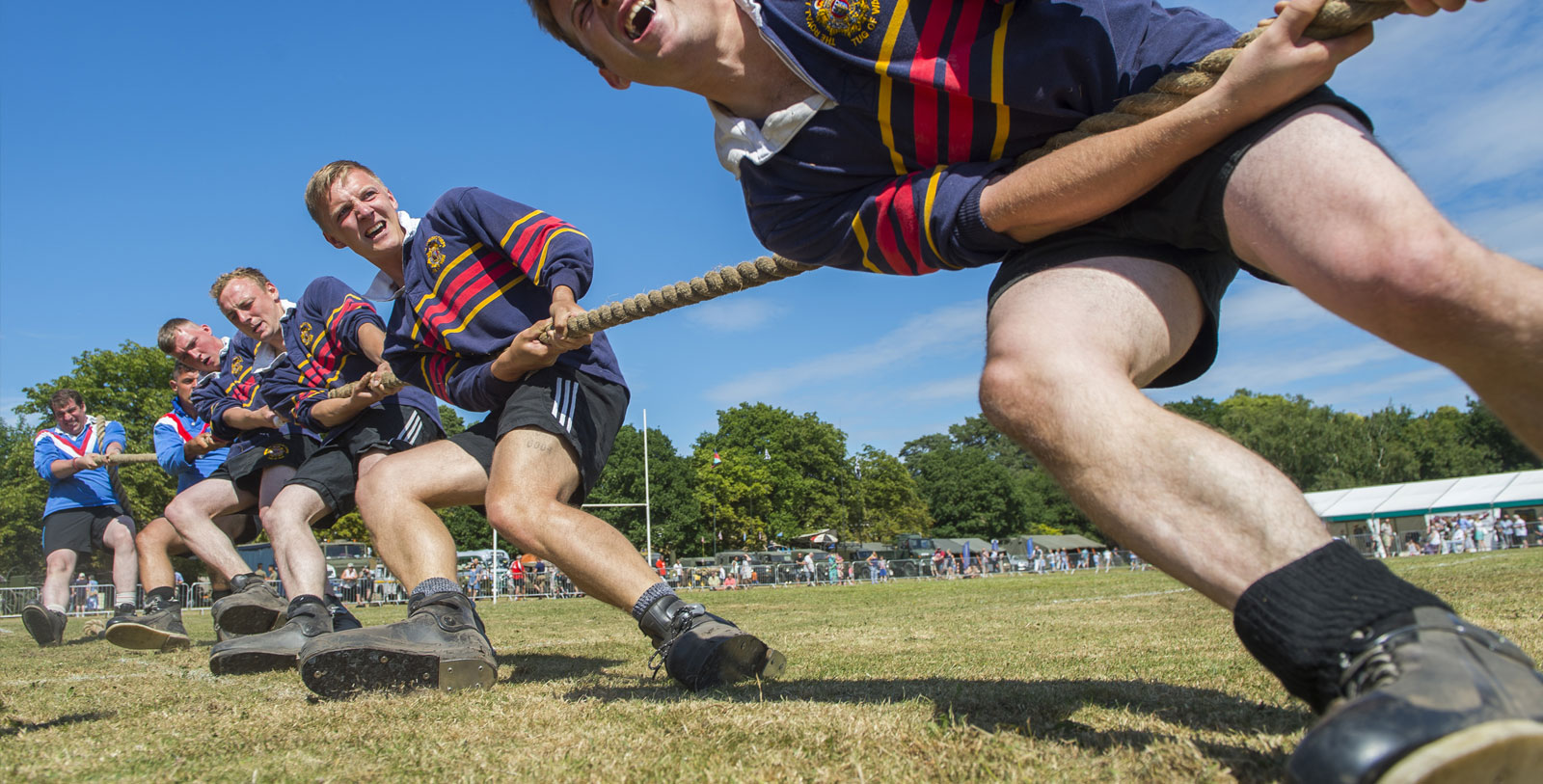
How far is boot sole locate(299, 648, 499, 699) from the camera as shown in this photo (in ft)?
10.5

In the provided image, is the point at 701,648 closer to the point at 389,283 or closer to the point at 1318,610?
the point at 1318,610

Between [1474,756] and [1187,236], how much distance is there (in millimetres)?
1049

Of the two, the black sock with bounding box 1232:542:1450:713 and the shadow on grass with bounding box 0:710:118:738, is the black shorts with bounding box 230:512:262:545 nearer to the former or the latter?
the shadow on grass with bounding box 0:710:118:738

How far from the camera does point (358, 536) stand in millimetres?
53250

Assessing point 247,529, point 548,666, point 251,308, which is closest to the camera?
point 548,666

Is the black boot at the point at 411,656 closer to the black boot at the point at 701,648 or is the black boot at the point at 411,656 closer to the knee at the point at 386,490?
the knee at the point at 386,490

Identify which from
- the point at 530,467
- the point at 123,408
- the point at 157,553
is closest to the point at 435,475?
the point at 530,467

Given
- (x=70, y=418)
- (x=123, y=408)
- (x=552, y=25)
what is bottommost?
(x=552, y=25)

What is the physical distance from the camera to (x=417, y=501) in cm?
404

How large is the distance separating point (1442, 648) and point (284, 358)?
6753 mm

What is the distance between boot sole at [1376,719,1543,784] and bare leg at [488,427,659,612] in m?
2.74

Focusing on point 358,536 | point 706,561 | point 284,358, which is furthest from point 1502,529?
point 358,536

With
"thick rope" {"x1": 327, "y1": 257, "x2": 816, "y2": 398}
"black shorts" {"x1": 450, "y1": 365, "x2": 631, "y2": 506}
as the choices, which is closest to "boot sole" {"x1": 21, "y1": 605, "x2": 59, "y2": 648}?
"black shorts" {"x1": 450, "y1": 365, "x2": 631, "y2": 506}

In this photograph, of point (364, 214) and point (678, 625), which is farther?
point (364, 214)
